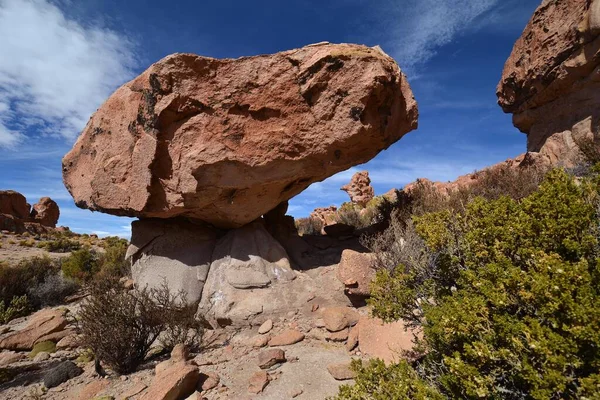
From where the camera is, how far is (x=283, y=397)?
3678 mm

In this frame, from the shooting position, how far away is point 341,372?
391 cm

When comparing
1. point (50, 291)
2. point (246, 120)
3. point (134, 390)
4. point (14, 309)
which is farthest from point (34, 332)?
point (246, 120)

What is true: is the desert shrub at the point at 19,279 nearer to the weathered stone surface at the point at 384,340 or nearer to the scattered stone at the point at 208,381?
the scattered stone at the point at 208,381

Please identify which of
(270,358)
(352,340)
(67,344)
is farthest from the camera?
(67,344)

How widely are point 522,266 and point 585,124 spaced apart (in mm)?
10060

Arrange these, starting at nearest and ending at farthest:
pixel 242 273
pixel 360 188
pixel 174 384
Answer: pixel 174 384 → pixel 242 273 → pixel 360 188

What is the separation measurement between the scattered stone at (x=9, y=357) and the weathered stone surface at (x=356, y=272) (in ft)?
19.7

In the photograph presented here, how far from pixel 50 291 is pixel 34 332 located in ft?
11.2

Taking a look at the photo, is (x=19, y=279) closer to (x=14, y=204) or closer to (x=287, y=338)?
(x=287, y=338)

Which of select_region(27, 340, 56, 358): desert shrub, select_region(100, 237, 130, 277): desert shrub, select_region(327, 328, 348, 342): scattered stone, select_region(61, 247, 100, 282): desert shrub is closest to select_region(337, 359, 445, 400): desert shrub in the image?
select_region(327, 328, 348, 342): scattered stone

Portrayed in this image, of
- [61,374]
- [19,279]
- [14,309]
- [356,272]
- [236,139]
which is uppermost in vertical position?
[236,139]

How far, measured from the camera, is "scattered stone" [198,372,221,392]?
3864 mm

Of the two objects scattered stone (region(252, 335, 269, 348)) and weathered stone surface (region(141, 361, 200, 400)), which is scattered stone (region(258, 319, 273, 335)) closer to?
scattered stone (region(252, 335, 269, 348))

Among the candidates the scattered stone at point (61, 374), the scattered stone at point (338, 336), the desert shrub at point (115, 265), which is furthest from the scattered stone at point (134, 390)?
the desert shrub at point (115, 265)
